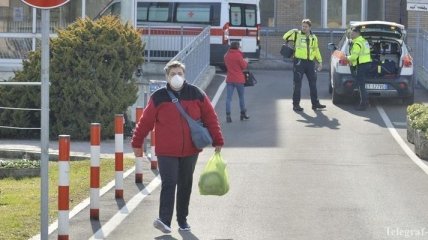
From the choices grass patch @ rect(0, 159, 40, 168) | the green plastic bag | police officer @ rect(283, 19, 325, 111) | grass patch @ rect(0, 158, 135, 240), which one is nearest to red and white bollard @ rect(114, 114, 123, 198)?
grass patch @ rect(0, 158, 135, 240)

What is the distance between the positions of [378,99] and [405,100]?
3.26 ft

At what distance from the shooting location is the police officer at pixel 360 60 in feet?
74.1

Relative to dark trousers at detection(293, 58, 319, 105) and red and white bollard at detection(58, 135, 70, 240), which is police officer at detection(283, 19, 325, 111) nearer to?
dark trousers at detection(293, 58, 319, 105)

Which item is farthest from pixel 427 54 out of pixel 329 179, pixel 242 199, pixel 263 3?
pixel 242 199

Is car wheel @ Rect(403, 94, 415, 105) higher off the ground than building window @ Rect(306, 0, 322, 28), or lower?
lower

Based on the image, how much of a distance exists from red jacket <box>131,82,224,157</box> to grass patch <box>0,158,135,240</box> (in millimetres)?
1495

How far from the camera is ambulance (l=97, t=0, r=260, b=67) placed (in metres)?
31.3

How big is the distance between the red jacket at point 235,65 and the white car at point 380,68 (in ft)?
10.2

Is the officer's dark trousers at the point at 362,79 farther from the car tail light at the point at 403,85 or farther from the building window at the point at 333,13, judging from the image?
the building window at the point at 333,13

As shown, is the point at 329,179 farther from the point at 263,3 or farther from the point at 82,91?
the point at 263,3

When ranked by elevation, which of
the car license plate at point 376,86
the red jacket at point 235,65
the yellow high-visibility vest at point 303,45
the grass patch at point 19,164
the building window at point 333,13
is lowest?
the grass patch at point 19,164

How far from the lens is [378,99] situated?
24938 mm

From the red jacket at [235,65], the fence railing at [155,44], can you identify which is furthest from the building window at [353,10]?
the red jacket at [235,65]

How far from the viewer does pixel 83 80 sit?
1927 centimetres
